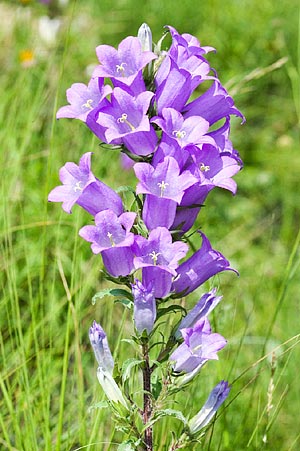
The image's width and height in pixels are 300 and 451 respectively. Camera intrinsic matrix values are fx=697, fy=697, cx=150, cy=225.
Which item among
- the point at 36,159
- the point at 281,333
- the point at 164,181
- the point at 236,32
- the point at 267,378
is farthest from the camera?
the point at 236,32

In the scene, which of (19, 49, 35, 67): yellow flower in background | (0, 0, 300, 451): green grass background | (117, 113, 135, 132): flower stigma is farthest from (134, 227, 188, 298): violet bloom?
(19, 49, 35, 67): yellow flower in background

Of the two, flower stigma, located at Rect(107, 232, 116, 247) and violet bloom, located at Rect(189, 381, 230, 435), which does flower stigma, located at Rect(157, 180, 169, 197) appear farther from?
violet bloom, located at Rect(189, 381, 230, 435)


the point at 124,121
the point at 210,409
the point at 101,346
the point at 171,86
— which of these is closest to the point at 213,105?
the point at 171,86

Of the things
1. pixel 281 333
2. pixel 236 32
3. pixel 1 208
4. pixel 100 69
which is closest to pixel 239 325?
pixel 281 333

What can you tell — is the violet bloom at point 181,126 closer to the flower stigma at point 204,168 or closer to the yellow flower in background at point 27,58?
the flower stigma at point 204,168

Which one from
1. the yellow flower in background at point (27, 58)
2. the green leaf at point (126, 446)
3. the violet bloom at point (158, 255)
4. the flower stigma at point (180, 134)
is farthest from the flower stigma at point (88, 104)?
the yellow flower in background at point (27, 58)

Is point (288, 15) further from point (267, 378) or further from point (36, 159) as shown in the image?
point (267, 378)
